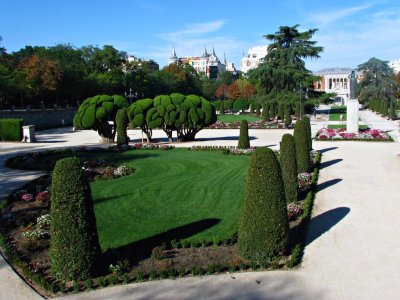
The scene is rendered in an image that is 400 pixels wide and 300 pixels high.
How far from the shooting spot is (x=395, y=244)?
8898 millimetres

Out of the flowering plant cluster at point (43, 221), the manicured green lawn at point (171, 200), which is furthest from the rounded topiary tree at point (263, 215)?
the flowering plant cluster at point (43, 221)

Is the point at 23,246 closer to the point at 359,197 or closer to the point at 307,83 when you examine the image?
the point at 359,197

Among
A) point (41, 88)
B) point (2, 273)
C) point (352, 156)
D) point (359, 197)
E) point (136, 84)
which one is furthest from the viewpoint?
point (136, 84)

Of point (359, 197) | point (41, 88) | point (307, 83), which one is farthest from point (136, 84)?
point (359, 197)

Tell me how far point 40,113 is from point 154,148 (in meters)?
28.1

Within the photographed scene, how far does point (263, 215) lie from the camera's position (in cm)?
788

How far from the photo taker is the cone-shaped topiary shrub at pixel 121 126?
84.1 ft

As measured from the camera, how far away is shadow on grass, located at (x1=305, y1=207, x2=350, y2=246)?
946 cm

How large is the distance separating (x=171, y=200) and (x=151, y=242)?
3.44 meters

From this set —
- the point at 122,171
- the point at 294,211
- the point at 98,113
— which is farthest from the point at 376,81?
the point at 294,211

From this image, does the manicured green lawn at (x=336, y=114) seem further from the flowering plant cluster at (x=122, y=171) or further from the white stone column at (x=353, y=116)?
the flowering plant cluster at (x=122, y=171)

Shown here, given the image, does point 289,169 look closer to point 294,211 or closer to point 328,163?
point 294,211

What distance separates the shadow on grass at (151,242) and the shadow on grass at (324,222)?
2.19m

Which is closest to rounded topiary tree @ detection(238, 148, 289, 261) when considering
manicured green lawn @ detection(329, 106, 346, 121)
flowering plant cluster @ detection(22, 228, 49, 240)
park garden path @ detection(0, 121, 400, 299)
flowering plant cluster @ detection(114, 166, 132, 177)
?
park garden path @ detection(0, 121, 400, 299)
